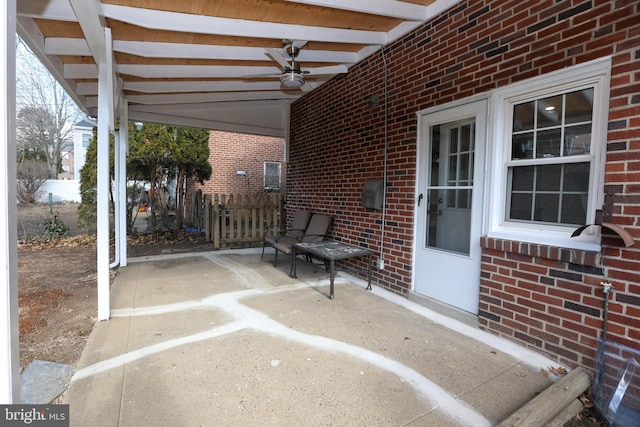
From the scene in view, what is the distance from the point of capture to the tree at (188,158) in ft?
26.4

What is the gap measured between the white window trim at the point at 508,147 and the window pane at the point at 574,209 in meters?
0.05

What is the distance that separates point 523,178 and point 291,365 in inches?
97.0

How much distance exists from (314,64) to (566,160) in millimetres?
3705

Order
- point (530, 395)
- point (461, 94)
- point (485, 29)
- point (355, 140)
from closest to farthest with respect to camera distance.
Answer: point (530, 395) < point (485, 29) < point (461, 94) < point (355, 140)

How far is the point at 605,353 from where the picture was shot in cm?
209

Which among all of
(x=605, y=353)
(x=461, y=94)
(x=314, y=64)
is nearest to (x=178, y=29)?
(x=314, y=64)

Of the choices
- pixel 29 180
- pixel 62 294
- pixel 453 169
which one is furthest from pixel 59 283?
pixel 29 180

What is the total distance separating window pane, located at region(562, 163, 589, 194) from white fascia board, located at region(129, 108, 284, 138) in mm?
5925

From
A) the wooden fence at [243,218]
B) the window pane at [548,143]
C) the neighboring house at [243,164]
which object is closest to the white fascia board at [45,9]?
the window pane at [548,143]

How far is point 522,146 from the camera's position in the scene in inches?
108

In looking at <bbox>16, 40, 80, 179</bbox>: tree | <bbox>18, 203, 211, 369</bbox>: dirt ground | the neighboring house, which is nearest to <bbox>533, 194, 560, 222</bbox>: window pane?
<bbox>18, 203, 211, 369</bbox>: dirt ground

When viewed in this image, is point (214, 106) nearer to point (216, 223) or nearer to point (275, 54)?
point (216, 223)

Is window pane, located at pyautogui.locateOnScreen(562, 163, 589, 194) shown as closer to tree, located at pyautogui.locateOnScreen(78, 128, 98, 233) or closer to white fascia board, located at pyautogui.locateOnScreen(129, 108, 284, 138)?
white fascia board, located at pyautogui.locateOnScreen(129, 108, 284, 138)

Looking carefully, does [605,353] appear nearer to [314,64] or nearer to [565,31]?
[565,31]
